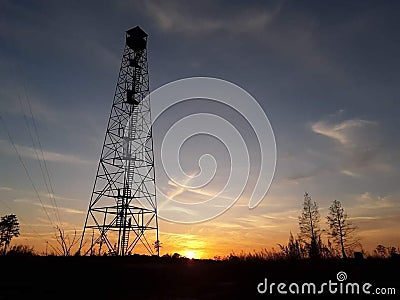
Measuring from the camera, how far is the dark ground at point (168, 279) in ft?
27.9

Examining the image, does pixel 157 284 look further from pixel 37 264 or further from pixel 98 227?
pixel 98 227

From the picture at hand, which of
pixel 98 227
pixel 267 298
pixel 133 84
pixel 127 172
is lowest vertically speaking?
pixel 267 298

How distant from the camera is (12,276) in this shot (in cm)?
1008

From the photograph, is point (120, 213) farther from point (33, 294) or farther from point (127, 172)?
point (33, 294)

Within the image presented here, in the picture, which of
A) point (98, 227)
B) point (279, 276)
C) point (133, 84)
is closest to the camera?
point (279, 276)

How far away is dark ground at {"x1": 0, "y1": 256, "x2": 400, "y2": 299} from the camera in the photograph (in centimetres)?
850

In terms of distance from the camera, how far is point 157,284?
10.0 meters

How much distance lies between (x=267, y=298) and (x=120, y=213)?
21765 mm

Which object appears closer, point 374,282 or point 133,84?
point 374,282

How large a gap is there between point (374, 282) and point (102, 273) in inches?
332

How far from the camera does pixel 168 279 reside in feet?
35.1

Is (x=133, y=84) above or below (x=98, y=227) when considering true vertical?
above

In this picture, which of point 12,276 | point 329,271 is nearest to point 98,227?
point 12,276

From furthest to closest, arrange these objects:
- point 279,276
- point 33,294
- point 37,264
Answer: point 37,264
point 279,276
point 33,294
